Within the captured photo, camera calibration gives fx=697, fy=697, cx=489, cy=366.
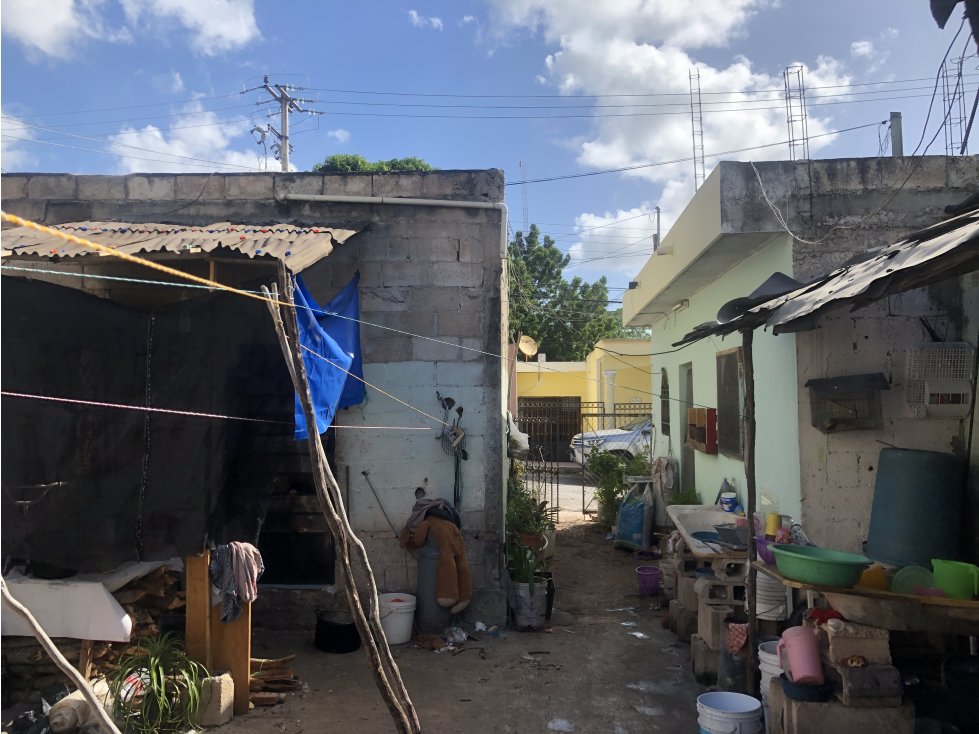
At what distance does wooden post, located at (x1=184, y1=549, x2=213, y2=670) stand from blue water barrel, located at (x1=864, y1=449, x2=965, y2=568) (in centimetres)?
452

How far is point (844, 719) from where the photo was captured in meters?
3.64

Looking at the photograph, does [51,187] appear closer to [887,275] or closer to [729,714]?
[887,275]

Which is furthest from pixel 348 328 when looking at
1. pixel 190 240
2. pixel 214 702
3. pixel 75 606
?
pixel 214 702

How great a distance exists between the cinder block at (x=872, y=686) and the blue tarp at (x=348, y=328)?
12.6 feet

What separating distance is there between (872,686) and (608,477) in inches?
312

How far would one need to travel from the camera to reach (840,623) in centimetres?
371

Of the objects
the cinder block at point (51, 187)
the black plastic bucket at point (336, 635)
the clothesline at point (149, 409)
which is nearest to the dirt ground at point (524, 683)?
the black plastic bucket at point (336, 635)

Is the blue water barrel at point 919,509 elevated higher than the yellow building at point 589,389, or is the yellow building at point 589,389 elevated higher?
the yellow building at point 589,389

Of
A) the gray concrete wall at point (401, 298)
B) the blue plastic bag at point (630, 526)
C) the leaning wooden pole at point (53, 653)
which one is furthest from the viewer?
the blue plastic bag at point (630, 526)

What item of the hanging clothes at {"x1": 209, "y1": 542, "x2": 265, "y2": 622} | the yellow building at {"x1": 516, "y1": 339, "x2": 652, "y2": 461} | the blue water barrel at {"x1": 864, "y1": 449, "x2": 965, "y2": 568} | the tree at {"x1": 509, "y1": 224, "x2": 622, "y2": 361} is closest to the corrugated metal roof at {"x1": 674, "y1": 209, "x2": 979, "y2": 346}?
the blue water barrel at {"x1": 864, "y1": 449, "x2": 965, "y2": 568}

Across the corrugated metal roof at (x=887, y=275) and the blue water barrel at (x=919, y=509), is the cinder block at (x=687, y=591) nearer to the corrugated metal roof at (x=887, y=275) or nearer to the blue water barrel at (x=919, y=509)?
the blue water barrel at (x=919, y=509)

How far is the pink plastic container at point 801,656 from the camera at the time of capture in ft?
12.3

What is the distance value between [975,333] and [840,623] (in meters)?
2.53

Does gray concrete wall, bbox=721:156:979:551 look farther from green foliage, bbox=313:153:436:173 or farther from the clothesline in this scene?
green foliage, bbox=313:153:436:173
